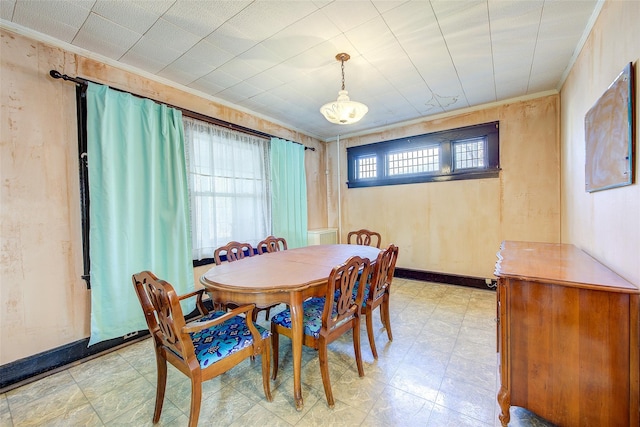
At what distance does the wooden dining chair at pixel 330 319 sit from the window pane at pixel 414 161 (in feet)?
9.23

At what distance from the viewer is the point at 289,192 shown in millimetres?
4082

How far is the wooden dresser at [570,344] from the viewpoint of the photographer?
1149 mm

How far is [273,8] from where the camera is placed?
1732 mm

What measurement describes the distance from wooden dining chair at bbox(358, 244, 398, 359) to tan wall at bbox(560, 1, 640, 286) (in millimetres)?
1298

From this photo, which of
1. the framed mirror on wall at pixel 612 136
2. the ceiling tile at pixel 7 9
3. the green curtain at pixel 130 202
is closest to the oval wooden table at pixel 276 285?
the green curtain at pixel 130 202

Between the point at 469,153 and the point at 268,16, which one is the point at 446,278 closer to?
the point at 469,153

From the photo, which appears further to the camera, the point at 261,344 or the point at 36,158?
the point at 36,158

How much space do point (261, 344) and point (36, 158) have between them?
2.22 metres

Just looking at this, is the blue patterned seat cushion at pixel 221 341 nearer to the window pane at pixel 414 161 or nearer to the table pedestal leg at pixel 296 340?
the table pedestal leg at pixel 296 340

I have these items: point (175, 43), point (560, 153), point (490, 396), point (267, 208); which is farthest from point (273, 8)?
point (560, 153)

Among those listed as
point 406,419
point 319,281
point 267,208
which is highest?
point 267,208

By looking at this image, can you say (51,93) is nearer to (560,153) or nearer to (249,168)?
(249,168)

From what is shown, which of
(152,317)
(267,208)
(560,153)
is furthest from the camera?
(267,208)

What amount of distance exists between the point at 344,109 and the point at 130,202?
83.2 inches
